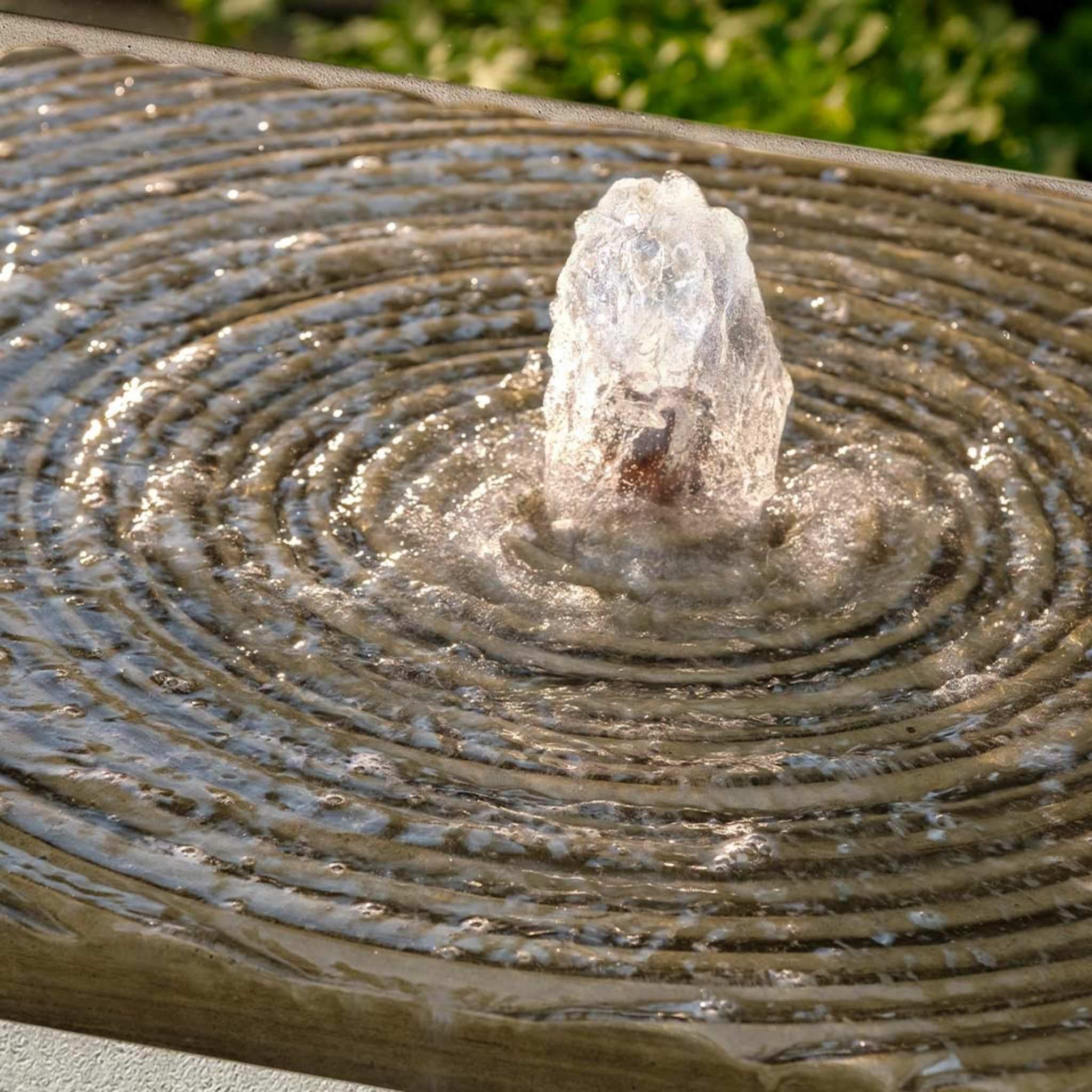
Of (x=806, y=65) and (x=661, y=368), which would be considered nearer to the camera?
(x=661, y=368)

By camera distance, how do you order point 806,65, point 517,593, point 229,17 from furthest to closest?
1. point 229,17
2. point 806,65
3. point 517,593

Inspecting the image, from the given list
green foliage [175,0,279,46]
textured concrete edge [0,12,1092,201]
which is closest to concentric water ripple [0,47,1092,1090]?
textured concrete edge [0,12,1092,201]

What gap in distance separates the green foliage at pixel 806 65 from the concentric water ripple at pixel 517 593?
1425 millimetres

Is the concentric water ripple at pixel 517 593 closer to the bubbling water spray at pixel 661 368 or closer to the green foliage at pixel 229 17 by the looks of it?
the bubbling water spray at pixel 661 368

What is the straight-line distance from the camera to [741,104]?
4.06 m

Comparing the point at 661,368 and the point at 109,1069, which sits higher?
the point at 661,368

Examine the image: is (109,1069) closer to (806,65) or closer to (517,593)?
(517,593)

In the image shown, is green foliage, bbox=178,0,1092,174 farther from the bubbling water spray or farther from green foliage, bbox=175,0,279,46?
the bubbling water spray

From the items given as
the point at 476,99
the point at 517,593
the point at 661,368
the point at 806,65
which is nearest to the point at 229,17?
the point at 806,65

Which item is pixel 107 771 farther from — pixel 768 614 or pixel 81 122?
pixel 81 122

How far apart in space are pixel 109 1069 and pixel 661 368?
36.4 inches

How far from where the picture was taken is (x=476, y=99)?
114 inches

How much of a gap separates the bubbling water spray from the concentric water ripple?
0.08 m

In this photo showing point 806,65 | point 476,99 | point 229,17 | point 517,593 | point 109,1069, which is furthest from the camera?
point 229,17
